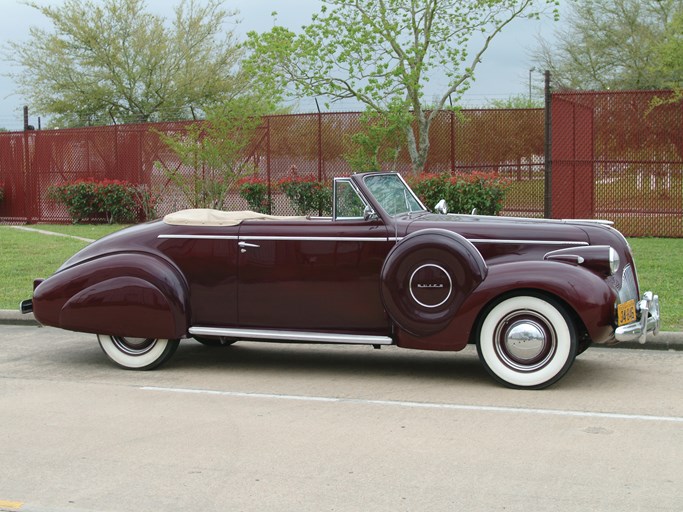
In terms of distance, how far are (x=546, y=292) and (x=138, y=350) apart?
138 inches

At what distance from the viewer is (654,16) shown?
3550 cm

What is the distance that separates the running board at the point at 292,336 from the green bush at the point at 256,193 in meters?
11.9

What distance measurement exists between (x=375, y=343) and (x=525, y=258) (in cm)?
134

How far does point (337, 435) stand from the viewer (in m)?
6.09

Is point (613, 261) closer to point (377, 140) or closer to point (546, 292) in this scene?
point (546, 292)

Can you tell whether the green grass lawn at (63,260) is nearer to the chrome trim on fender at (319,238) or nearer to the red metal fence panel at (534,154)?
the red metal fence panel at (534,154)

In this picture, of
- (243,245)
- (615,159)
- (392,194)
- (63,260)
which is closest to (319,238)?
(243,245)

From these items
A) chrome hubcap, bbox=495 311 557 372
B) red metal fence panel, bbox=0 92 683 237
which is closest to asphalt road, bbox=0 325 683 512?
chrome hubcap, bbox=495 311 557 372

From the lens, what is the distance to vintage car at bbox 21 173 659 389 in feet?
23.6

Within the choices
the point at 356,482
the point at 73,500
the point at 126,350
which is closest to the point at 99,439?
the point at 73,500

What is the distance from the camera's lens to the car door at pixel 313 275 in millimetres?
7727

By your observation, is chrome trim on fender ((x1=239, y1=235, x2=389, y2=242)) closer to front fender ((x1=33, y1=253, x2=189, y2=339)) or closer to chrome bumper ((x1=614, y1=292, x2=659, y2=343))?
front fender ((x1=33, y1=253, x2=189, y2=339))

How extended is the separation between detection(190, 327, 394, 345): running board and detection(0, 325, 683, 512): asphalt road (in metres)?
0.33

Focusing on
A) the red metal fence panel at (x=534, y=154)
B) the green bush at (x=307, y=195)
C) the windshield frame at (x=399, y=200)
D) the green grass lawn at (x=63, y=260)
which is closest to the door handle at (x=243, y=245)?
the windshield frame at (x=399, y=200)
